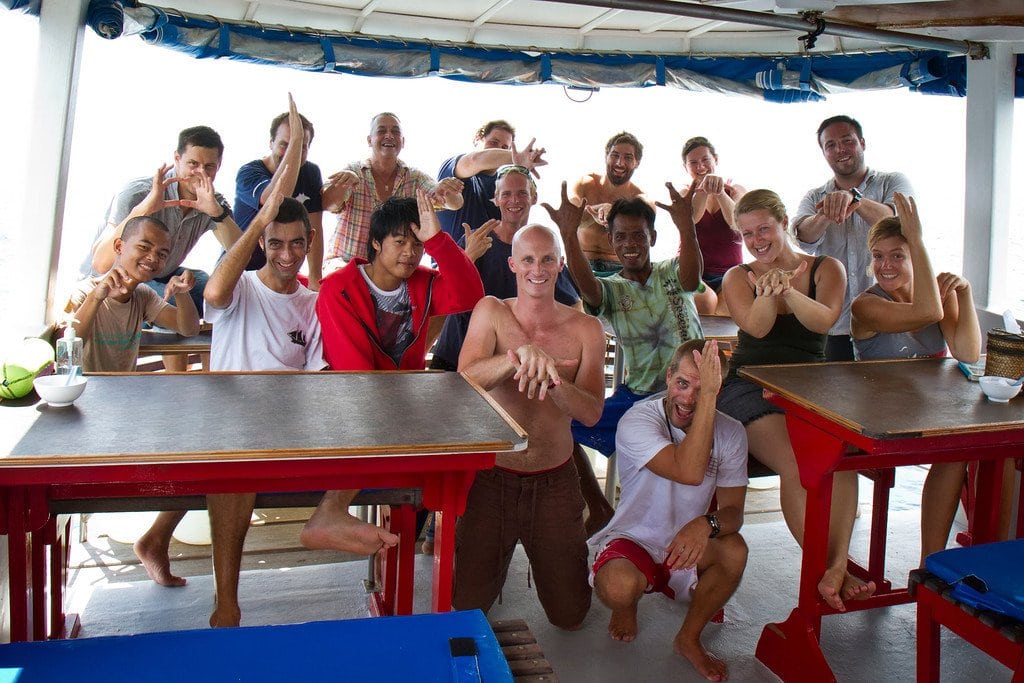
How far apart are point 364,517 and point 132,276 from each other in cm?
143

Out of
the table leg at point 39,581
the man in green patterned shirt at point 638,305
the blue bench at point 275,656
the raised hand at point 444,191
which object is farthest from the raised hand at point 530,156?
the blue bench at point 275,656

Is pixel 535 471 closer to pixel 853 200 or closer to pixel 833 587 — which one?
pixel 833 587

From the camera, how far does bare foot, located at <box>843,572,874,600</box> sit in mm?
3031

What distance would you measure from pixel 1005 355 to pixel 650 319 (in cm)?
147

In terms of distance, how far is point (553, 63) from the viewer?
209 inches

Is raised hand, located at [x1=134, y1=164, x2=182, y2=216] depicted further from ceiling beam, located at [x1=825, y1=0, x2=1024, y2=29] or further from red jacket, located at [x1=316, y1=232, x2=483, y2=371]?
ceiling beam, located at [x1=825, y1=0, x2=1024, y2=29]

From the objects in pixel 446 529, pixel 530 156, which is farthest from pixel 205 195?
pixel 446 529

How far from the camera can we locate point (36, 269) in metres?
3.57

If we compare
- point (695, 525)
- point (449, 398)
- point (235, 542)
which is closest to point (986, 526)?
point (695, 525)

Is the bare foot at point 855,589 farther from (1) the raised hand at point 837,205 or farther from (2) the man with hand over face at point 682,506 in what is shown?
(1) the raised hand at point 837,205

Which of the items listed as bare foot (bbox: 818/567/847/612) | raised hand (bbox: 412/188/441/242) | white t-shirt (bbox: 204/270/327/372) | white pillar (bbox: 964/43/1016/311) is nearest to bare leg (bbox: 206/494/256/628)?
white t-shirt (bbox: 204/270/327/372)

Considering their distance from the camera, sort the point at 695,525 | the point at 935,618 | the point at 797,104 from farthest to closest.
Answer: the point at 797,104
the point at 695,525
the point at 935,618

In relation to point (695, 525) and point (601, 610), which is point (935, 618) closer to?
point (695, 525)

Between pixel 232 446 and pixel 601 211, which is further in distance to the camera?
pixel 601 211
